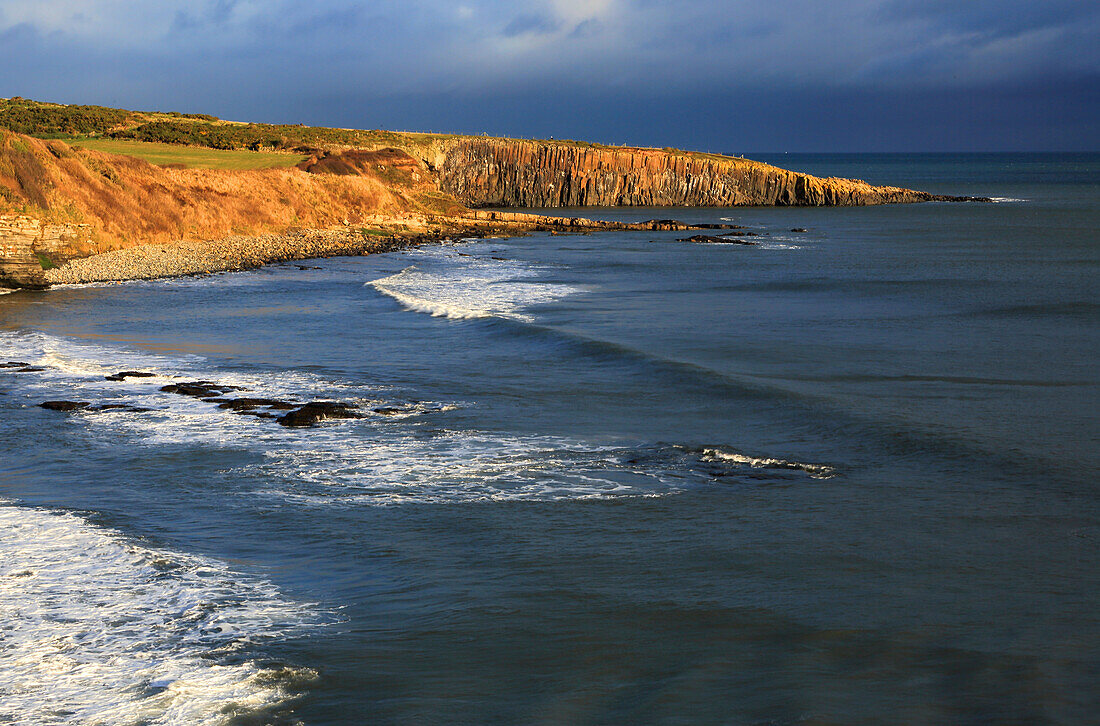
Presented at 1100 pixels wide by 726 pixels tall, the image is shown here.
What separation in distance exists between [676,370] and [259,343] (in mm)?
10173

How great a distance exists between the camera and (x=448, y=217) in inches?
2763

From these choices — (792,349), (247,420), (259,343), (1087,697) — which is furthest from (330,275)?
(1087,697)

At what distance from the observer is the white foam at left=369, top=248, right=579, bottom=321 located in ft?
96.5

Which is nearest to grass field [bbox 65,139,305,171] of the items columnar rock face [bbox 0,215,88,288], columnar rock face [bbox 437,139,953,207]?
columnar rock face [bbox 0,215,88,288]

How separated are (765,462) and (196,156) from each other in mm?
52091

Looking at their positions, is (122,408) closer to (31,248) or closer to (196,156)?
(31,248)

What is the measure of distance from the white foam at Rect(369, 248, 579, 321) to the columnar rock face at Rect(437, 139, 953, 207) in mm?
49506

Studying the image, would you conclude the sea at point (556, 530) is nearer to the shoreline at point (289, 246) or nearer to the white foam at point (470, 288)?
the white foam at point (470, 288)

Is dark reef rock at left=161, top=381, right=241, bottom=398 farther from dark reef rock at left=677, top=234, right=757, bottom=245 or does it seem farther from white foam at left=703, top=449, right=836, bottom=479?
dark reef rock at left=677, top=234, right=757, bottom=245

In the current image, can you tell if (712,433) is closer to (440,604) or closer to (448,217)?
(440,604)

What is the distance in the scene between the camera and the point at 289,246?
49.8 m

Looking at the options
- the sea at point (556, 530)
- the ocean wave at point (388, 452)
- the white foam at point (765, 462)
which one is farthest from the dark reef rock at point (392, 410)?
the white foam at point (765, 462)

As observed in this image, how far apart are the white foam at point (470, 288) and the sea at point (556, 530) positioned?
4987mm

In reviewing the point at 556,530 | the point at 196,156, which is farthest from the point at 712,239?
the point at 556,530
